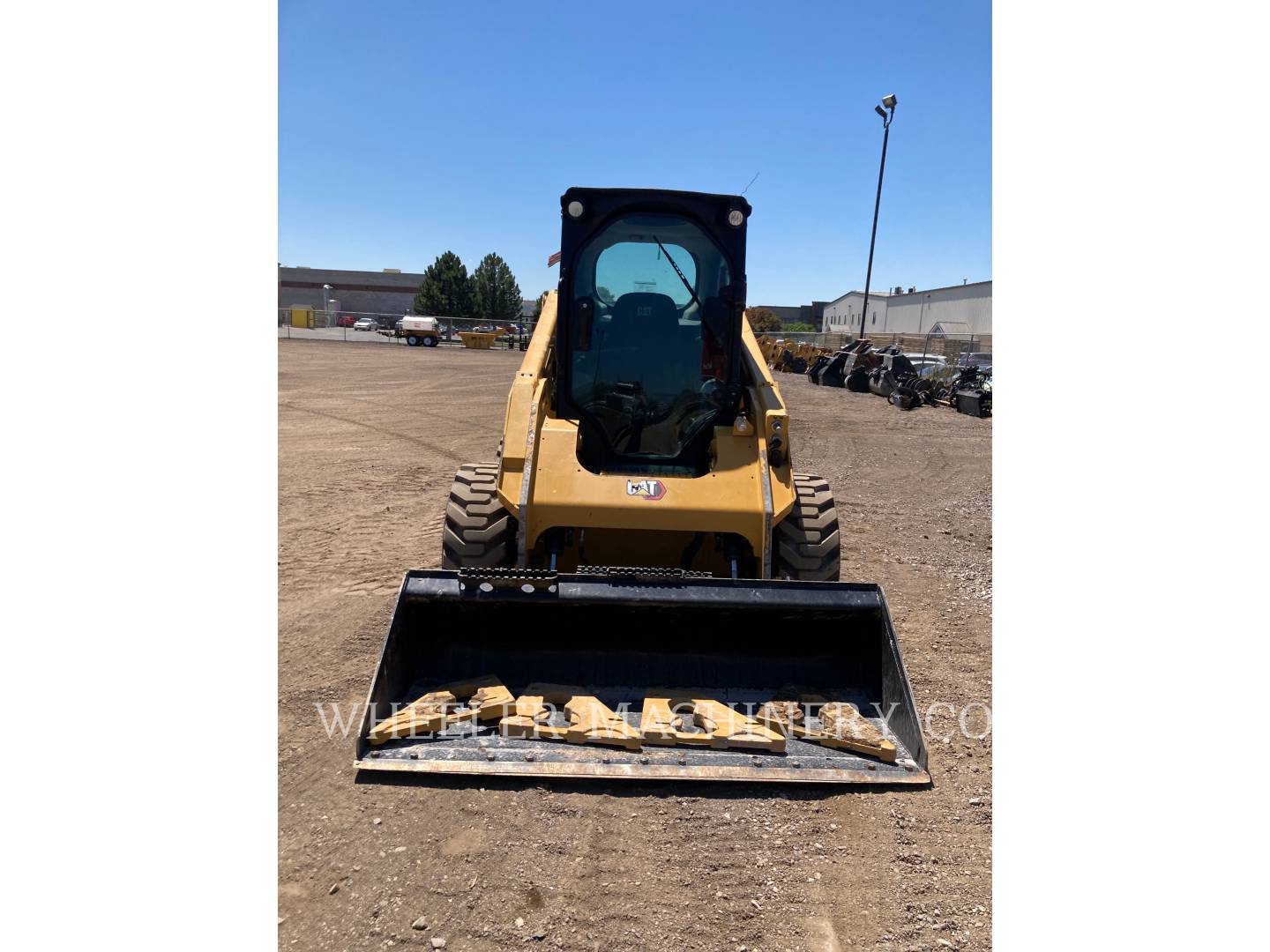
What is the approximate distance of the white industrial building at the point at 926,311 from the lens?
39.8 meters

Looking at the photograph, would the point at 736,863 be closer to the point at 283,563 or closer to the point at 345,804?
the point at 345,804

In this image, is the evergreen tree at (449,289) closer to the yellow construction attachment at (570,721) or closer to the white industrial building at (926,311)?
the white industrial building at (926,311)

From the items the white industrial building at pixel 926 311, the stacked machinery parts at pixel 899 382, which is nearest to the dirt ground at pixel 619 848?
the stacked machinery parts at pixel 899 382

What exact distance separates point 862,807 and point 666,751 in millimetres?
813

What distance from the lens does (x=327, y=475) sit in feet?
30.4

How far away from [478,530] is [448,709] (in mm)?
1037

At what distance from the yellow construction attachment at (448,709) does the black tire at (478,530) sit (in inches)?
28.6

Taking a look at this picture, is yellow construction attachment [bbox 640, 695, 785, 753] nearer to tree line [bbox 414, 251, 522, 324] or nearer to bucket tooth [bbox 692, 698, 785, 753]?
bucket tooth [bbox 692, 698, 785, 753]

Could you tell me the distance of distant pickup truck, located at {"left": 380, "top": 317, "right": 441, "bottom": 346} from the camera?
4053cm

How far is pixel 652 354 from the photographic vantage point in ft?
15.8

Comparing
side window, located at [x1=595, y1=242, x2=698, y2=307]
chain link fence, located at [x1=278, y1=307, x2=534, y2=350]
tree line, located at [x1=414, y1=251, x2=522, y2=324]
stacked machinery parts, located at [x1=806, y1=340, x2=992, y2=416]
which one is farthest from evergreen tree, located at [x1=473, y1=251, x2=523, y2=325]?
side window, located at [x1=595, y1=242, x2=698, y2=307]

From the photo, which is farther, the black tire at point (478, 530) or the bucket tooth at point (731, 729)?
the black tire at point (478, 530)

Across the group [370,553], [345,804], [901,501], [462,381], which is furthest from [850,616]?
[462,381]

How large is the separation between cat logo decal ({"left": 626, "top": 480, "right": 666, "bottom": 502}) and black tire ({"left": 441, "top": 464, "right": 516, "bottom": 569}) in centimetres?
73
